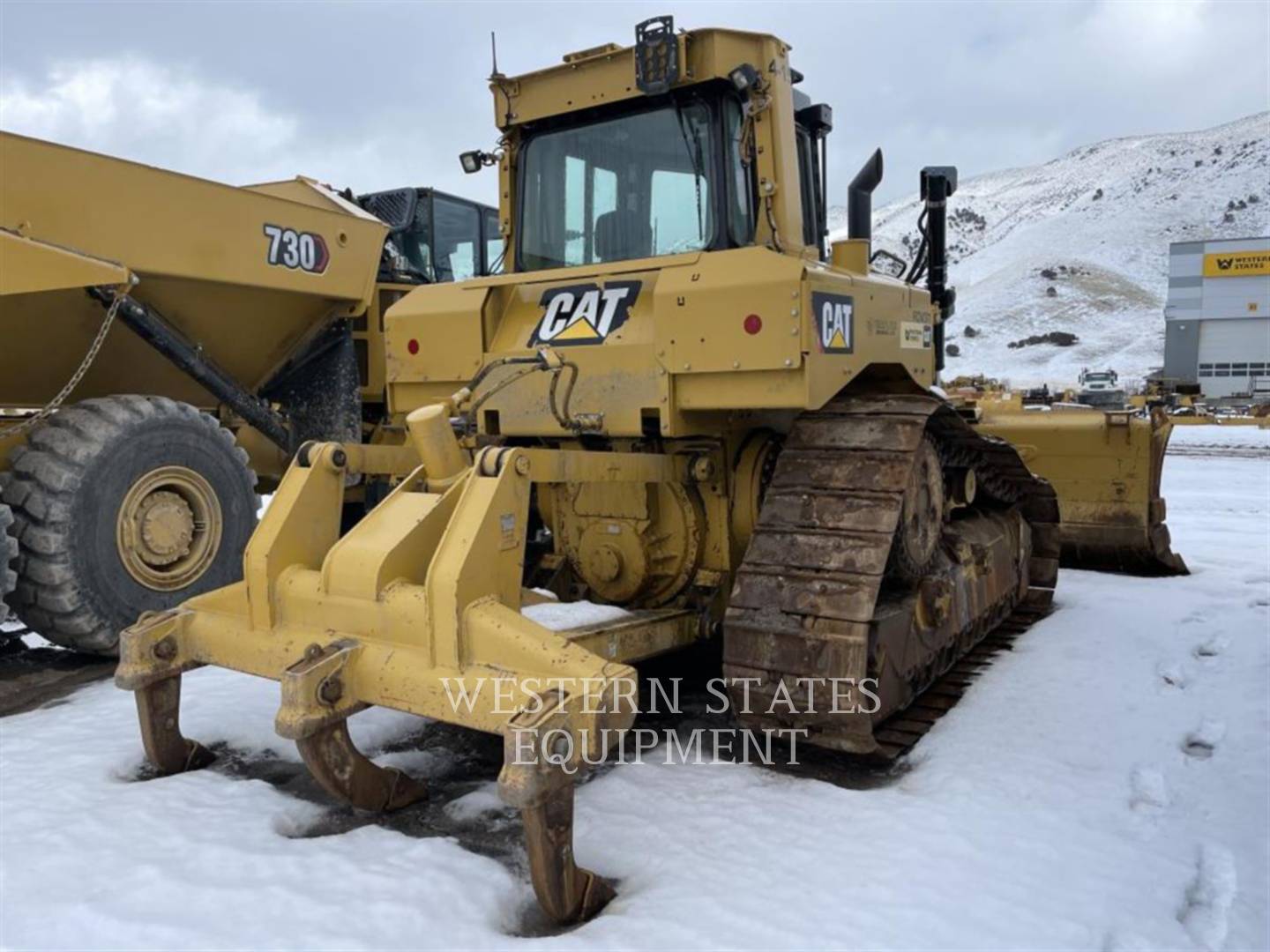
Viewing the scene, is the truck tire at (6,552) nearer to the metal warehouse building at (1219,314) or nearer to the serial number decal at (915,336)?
the serial number decal at (915,336)

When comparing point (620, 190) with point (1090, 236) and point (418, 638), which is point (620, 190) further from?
point (1090, 236)

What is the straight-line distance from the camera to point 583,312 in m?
4.47

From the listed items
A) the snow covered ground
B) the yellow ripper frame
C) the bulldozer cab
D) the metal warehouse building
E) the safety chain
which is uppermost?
the metal warehouse building

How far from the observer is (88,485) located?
17.0 feet

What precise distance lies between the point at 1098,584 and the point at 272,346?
582cm

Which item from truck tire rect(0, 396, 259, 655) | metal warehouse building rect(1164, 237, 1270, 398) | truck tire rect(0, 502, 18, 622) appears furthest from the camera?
metal warehouse building rect(1164, 237, 1270, 398)

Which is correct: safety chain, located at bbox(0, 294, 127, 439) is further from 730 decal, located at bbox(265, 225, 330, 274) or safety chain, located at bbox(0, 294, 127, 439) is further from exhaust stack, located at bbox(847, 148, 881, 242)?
exhaust stack, located at bbox(847, 148, 881, 242)

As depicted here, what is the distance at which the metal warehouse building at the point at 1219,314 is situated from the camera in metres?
42.2

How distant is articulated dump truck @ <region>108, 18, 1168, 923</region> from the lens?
3.17 m

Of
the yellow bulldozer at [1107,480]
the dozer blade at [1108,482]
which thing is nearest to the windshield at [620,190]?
the yellow bulldozer at [1107,480]

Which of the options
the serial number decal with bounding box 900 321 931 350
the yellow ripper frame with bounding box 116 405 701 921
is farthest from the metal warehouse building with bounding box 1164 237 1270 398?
the yellow ripper frame with bounding box 116 405 701 921

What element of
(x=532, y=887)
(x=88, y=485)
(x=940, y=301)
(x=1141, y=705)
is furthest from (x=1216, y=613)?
(x=88, y=485)

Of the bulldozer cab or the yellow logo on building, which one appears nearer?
the bulldozer cab

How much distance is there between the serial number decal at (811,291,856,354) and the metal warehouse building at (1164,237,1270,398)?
42.2 m
